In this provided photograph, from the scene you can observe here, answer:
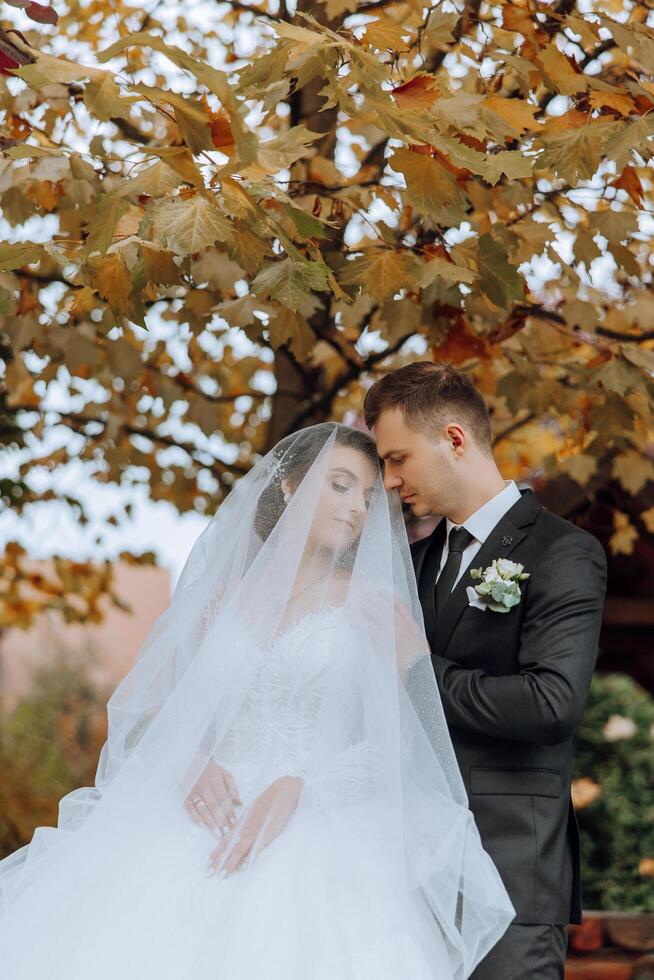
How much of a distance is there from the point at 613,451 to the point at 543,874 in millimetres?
2424

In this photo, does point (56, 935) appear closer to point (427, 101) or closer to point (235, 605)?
point (235, 605)

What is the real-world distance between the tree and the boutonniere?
2.49ft

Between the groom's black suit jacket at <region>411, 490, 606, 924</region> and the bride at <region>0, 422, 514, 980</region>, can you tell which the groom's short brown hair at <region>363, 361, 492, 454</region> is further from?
the groom's black suit jacket at <region>411, 490, 606, 924</region>

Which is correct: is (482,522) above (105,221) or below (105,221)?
below

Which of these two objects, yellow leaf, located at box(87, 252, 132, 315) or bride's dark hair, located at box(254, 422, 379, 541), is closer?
yellow leaf, located at box(87, 252, 132, 315)

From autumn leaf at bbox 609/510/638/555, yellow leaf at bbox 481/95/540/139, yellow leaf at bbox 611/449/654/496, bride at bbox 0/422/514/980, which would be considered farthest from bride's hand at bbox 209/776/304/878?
autumn leaf at bbox 609/510/638/555

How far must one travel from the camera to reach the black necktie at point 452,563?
295 centimetres

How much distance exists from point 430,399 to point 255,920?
1.37m

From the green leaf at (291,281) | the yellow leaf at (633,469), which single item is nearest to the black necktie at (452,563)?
the green leaf at (291,281)

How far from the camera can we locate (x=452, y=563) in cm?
298

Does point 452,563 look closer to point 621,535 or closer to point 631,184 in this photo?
point 631,184

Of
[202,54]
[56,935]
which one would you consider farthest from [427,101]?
[202,54]

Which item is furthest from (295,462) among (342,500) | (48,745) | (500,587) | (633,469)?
(48,745)

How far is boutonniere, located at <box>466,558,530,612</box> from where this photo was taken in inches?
107
